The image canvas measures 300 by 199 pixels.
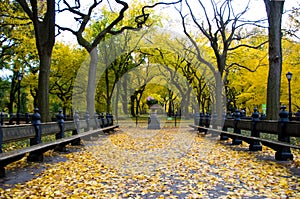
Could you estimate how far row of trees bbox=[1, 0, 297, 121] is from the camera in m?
12.6

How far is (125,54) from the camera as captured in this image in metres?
31.8

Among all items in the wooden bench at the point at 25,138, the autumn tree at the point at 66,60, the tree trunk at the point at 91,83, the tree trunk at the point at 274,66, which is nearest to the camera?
the wooden bench at the point at 25,138

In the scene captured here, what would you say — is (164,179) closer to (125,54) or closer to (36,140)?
A: (36,140)

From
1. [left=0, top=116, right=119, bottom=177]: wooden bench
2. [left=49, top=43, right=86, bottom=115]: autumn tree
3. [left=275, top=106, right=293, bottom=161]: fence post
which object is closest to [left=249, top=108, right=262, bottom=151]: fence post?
[left=275, top=106, right=293, bottom=161]: fence post

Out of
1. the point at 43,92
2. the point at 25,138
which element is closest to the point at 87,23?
the point at 43,92

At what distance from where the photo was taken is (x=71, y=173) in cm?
629

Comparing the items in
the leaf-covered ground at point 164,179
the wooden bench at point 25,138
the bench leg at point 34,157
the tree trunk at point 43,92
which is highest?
the tree trunk at point 43,92

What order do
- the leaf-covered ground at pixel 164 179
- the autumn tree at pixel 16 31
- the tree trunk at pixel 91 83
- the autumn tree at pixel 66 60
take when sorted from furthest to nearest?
the autumn tree at pixel 66 60
the tree trunk at pixel 91 83
the autumn tree at pixel 16 31
the leaf-covered ground at pixel 164 179

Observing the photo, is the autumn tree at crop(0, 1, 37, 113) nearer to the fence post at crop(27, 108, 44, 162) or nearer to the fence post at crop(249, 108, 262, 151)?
the fence post at crop(27, 108, 44, 162)

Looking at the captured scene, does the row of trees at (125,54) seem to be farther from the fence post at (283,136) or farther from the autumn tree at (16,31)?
the fence post at (283,136)

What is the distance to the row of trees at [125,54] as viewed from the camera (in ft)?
41.3

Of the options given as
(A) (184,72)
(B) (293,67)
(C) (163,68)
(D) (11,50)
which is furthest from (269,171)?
(C) (163,68)

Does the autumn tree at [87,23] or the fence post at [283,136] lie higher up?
the autumn tree at [87,23]

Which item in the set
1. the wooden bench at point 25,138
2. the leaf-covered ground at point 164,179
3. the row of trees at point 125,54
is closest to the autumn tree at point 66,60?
the row of trees at point 125,54
